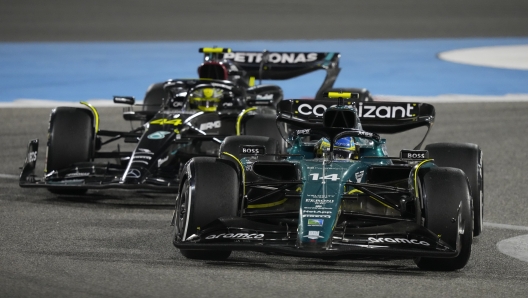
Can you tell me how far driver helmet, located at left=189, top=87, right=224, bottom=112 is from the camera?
13828mm

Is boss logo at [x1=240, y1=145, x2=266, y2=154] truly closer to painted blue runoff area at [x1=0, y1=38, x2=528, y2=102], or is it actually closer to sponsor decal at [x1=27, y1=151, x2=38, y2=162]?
sponsor decal at [x1=27, y1=151, x2=38, y2=162]

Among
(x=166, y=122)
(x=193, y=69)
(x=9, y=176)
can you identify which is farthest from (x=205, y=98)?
(x=193, y=69)

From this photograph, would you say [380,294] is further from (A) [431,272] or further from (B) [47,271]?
(B) [47,271]

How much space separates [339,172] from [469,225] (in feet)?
3.53

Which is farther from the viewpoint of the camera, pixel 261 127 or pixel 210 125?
pixel 210 125

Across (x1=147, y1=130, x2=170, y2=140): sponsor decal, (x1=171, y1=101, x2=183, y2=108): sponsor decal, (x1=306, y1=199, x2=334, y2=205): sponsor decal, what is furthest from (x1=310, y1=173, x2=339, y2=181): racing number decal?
(x1=171, y1=101, x2=183, y2=108): sponsor decal

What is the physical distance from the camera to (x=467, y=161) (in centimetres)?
974

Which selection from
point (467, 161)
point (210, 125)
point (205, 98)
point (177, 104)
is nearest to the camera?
point (467, 161)

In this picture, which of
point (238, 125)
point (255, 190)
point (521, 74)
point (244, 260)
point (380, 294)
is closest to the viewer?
point (380, 294)

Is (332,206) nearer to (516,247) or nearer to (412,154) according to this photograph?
(412,154)

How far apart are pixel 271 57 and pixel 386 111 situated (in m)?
6.40

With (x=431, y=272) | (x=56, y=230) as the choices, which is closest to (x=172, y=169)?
(x=56, y=230)

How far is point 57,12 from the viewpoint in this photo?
38.8 metres

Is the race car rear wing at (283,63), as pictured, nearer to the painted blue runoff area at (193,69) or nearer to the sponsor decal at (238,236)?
the painted blue runoff area at (193,69)
